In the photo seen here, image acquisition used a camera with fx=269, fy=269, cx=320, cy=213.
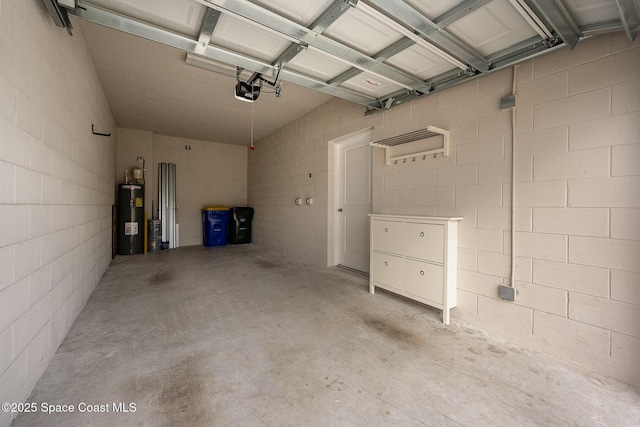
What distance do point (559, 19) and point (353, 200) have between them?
296 cm

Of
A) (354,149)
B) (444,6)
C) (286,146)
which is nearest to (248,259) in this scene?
(286,146)

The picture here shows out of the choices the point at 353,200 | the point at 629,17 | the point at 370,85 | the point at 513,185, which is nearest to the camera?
the point at 629,17

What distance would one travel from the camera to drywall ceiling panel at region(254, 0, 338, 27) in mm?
1740

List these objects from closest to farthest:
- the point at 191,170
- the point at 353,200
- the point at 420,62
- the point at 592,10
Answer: the point at 592,10 < the point at 420,62 < the point at 353,200 < the point at 191,170

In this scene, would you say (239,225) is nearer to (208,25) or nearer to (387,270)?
(387,270)

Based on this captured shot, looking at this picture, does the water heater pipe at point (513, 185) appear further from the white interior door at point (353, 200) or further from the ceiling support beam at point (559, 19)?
the white interior door at point (353, 200)

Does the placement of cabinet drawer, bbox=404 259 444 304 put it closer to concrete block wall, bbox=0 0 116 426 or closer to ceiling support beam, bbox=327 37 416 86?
ceiling support beam, bbox=327 37 416 86

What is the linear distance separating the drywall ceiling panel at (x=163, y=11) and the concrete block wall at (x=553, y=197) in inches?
91.8

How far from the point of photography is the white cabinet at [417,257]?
251 centimetres

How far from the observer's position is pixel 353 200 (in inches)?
169

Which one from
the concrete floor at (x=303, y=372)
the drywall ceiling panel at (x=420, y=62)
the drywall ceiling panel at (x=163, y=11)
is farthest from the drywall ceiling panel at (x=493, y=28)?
the concrete floor at (x=303, y=372)

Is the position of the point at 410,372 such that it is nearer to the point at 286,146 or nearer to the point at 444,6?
the point at 444,6

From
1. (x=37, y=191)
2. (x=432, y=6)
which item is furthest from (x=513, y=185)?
(x=37, y=191)

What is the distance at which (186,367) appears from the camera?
71.0 inches
